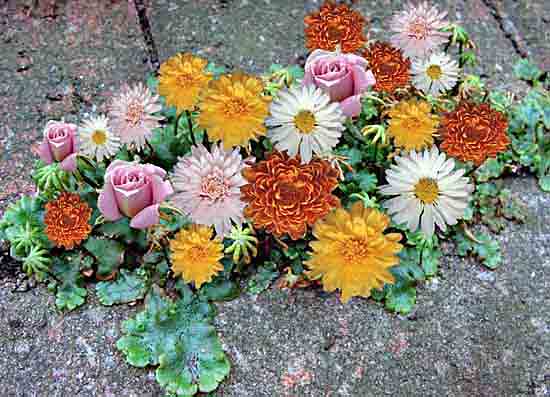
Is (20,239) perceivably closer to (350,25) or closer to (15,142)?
(15,142)

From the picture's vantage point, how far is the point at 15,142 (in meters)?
1.80

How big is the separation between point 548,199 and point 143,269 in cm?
111

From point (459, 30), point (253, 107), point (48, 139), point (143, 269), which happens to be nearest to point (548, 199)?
point (459, 30)

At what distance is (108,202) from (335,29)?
0.61 meters

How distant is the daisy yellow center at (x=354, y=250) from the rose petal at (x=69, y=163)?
668 mm

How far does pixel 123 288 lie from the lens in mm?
1521

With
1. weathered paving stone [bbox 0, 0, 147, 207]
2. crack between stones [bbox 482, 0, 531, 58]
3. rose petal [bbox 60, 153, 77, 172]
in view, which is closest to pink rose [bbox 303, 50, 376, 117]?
rose petal [bbox 60, 153, 77, 172]

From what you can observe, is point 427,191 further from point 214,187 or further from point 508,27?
point 508,27

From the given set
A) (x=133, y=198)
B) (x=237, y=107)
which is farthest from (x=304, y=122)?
(x=133, y=198)

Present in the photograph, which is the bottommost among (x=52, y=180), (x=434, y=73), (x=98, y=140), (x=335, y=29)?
(x=52, y=180)

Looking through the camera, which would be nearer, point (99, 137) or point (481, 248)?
point (99, 137)

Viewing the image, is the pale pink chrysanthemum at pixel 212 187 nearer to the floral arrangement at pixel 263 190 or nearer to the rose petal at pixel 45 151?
the floral arrangement at pixel 263 190

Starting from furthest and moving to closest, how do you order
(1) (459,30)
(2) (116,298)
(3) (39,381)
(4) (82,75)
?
(4) (82,75) → (1) (459,30) → (2) (116,298) → (3) (39,381)

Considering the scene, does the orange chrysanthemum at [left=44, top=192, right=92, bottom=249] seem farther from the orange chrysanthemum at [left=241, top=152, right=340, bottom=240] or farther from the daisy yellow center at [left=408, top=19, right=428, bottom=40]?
the daisy yellow center at [left=408, top=19, right=428, bottom=40]
